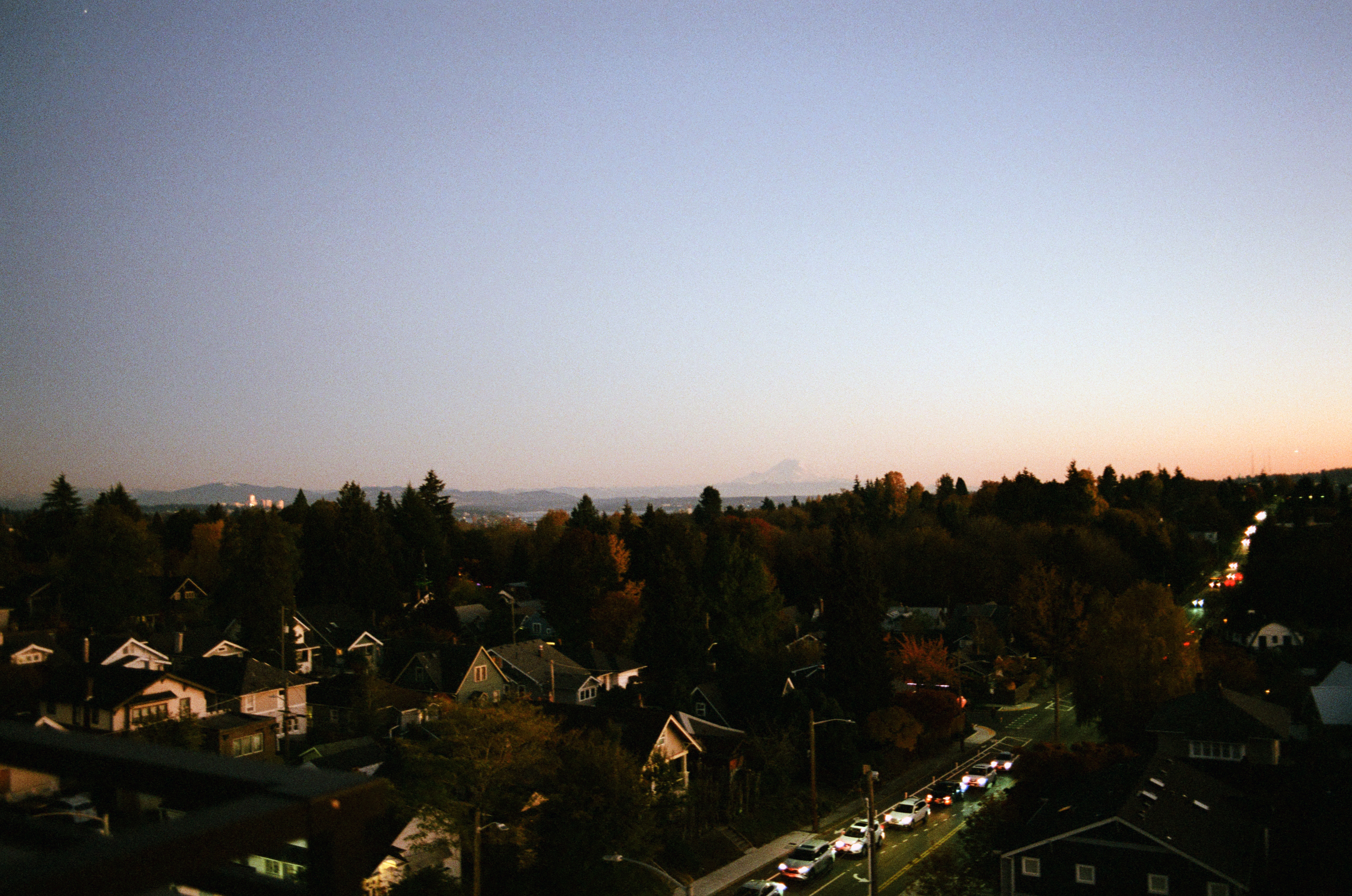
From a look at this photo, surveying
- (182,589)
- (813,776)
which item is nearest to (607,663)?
(813,776)

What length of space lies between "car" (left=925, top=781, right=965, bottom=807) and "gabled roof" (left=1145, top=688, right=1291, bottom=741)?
6922 millimetres

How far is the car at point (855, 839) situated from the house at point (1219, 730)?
964 centimetres

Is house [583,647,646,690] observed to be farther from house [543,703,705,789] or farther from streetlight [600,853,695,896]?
streetlight [600,853,695,896]

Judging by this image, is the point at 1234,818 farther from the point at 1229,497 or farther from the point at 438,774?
the point at 1229,497

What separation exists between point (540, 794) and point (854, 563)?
61.4 feet

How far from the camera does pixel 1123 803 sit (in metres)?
20.2

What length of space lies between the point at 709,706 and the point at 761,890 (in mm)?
13265

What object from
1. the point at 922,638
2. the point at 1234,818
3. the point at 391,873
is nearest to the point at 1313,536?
the point at 922,638

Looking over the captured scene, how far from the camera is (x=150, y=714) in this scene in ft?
88.4

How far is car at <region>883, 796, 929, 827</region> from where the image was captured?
2623 cm

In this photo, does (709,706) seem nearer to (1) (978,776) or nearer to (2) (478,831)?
(1) (978,776)

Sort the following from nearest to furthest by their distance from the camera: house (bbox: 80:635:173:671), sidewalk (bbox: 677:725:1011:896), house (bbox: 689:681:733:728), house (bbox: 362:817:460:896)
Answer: house (bbox: 362:817:460:896), sidewalk (bbox: 677:725:1011:896), house (bbox: 689:681:733:728), house (bbox: 80:635:173:671)

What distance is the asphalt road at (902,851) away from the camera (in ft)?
72.3

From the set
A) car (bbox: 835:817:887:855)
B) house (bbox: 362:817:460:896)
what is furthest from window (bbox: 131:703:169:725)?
car (bbox: 835:817:887:855)
